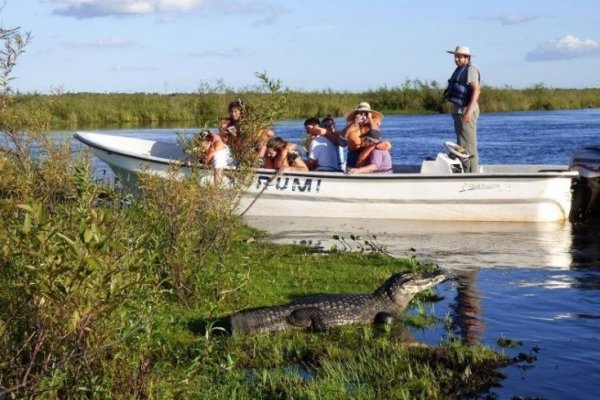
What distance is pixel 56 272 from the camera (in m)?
4.09

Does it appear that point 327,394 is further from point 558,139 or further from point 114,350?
point 558,139

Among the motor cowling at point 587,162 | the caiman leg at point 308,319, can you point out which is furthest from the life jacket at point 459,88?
the caiman leg at point 308,319

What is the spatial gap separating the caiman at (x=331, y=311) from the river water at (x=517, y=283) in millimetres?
392

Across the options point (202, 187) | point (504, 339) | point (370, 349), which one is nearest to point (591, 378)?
point (504, 339)

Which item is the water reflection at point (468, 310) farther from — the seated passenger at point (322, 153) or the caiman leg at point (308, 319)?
the seated passenger at point (322, 153)

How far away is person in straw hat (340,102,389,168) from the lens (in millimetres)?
13453

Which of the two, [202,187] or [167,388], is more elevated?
[202,187]

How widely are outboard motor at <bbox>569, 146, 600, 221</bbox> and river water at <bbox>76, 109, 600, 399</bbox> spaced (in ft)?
1.21

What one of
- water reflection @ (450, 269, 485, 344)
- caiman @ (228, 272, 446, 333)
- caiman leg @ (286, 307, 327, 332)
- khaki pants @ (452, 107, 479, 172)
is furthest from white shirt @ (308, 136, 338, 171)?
caiman leg @ (286, 307, 327, 332)

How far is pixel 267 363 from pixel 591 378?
221 centimetres

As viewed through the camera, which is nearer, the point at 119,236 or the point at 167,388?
the point at 167,388

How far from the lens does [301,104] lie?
40562mm

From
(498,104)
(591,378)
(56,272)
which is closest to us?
(56,272)

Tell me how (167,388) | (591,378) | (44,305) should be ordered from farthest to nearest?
(591,378) → (167,388) → (44,305)
